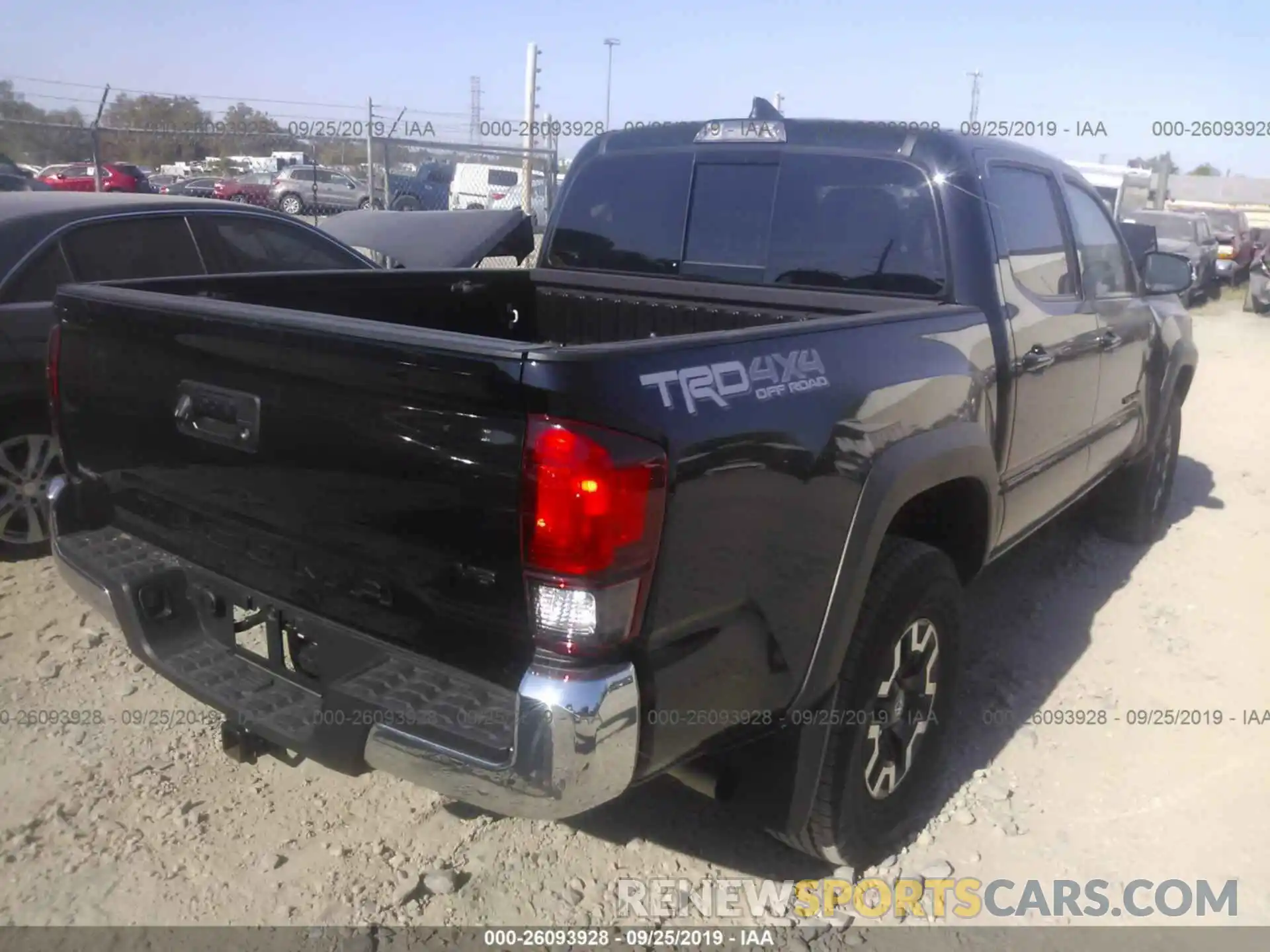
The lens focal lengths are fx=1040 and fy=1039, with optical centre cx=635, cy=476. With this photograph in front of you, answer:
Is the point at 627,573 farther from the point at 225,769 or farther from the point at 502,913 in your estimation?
the point at 225,769

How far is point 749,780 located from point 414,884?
3.17ft

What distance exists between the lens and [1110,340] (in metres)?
4.30

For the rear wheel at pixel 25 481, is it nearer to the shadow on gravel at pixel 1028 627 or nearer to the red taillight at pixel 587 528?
the red taillight at pixel 587 528

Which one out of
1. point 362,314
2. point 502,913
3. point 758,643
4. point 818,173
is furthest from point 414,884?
point 818,173

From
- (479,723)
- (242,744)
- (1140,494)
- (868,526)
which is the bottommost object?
(1140,494)

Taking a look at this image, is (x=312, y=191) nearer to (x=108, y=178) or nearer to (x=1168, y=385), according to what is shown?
(x=108, y=178)

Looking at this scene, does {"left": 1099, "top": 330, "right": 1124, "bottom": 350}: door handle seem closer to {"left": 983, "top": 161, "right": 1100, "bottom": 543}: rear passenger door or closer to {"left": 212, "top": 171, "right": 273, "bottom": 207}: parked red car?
{"left": 983, "top": 161, "right": 1100, "bottom": 543}: rear passenger door

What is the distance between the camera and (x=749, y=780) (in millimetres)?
2607

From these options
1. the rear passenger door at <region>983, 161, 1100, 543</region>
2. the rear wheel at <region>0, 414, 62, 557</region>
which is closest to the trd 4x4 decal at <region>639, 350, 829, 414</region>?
the rear passenger door at <region>983, 161, 1100, 543</region>

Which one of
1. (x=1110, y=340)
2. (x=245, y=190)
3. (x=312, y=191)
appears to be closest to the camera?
(x=1110, y=340)

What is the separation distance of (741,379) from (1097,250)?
2.87 metres

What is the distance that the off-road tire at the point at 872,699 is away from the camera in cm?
266

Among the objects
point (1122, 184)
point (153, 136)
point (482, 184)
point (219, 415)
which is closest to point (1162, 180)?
point (1122, 184)

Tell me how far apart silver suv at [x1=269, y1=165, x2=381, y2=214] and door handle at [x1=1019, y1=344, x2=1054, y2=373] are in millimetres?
15868
